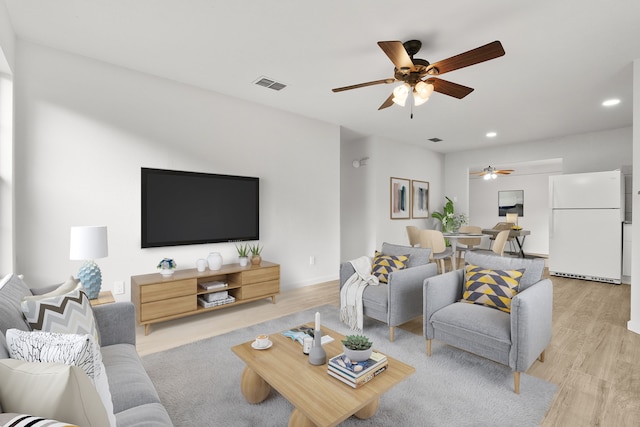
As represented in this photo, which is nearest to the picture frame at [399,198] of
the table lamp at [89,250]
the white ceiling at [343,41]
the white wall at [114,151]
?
the white ceiling at [343,41]

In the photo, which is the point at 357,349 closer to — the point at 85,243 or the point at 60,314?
the point at 60,314

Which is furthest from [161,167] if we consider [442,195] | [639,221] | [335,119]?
[442,195]

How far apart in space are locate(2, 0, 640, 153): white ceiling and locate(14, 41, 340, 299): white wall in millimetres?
228

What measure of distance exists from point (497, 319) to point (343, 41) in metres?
2.50

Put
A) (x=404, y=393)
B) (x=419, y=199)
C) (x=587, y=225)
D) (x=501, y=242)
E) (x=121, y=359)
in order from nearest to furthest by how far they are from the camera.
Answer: (x=121, y=359)
(x=404, y=393)
(x=587, y=225)
(x=501, y=242)
(x=419, y=199)

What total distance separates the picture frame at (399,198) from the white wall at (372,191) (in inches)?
3.5

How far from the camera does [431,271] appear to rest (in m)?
3.16

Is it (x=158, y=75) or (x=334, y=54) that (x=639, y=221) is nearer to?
(x=334, y=54)

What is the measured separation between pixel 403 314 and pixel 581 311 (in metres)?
2.47

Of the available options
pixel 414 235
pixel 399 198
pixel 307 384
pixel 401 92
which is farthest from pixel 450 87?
pixel 399 198

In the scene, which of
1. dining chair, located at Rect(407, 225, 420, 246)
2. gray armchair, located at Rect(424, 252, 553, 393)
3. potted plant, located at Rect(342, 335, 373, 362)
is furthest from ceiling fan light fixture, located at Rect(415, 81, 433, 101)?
dining chair, located at Rect(407, 225, 420, 246)

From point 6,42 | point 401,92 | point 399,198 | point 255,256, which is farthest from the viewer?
point 399,198

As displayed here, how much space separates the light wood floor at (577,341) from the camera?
1.91 metres

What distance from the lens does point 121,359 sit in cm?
165
